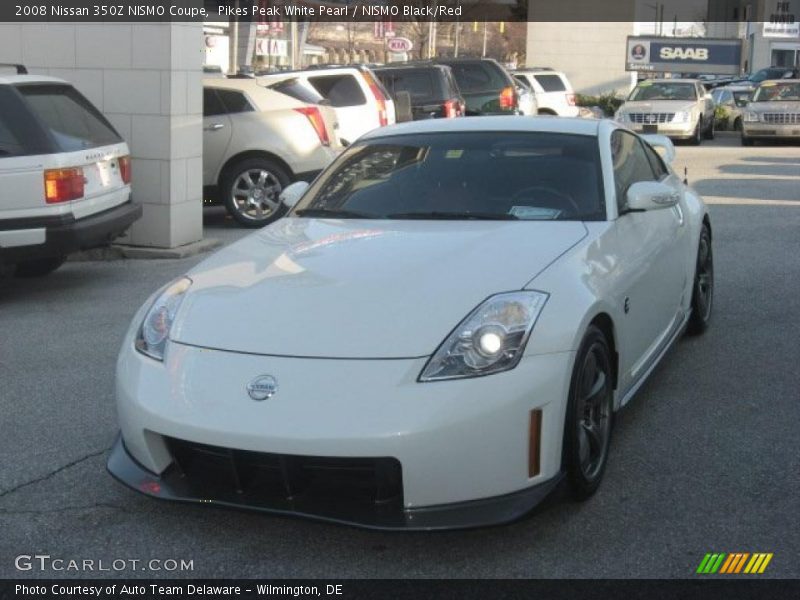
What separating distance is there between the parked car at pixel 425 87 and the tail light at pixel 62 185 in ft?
31.8

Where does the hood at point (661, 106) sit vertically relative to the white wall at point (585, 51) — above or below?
below

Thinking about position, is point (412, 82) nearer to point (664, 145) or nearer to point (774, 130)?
point (664, 145)

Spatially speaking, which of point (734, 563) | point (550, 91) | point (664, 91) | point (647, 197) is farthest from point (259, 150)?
point (664, 91)

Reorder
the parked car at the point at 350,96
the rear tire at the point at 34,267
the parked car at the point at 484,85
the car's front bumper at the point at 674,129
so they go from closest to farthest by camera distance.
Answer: the rear tire at the point at 34,267 < the parked car at the point at 350,96 < the parked car at the point at 484,85 < the car's front bumper at the point at 674,129

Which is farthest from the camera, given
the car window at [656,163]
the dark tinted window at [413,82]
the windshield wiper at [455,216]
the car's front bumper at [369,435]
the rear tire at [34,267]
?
the dark tinted window at [413,82]

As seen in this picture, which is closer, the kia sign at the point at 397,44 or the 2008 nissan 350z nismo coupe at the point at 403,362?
the 2008 nissan 350z nismo coupe at the point at 403,362

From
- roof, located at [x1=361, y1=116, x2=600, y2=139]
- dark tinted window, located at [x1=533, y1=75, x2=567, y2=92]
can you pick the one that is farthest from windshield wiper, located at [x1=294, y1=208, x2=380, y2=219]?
dark tinted window, located at [x1=533, y1=75, x2=567, y2=92]

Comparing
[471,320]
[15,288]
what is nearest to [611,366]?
[471,320]

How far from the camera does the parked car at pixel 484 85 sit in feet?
68.2

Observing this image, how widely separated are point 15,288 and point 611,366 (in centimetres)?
593

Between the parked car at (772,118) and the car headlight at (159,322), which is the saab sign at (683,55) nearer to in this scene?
the parked car at (772,118)

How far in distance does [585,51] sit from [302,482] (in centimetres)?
4305

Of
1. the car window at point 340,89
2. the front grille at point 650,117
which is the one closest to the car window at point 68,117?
the car window at point 340,89

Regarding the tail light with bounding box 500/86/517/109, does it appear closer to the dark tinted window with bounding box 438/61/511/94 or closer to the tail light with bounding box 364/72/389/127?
the dark tinted window with bounding box 438/61/511/94
